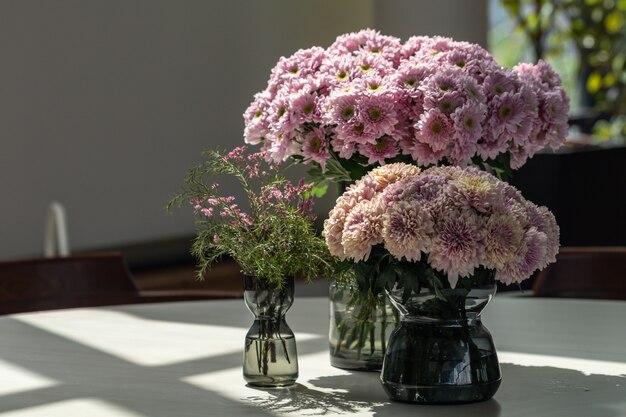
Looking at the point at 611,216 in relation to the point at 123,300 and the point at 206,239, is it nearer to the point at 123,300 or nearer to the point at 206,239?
the point at 123,300

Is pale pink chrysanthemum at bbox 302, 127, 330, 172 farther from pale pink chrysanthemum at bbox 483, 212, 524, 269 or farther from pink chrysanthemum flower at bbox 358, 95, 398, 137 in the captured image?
pale pink chrysanthemum at bbox 483, 212, 524, 269

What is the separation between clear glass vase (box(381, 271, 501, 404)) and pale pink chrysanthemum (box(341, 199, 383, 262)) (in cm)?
10

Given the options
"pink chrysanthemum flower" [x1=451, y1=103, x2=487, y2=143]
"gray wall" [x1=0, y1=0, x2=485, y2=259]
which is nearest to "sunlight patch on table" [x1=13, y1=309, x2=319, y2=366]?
"pink chrysanthemum flower" [x1=451, y1=103, x2=487, y2=143]

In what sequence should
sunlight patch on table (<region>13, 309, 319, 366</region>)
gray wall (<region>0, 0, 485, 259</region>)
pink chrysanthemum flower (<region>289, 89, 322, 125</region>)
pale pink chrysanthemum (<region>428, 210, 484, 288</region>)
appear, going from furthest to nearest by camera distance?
gray wall (<region>0, 0, 485, 259</region>) < sunlight patch on table (<region>13, 309, 319, 366</region>) < pink chrysanthemum flower (<region>289, 89, 322, 125</region>) < pale pink chrysanthemum (<region>428, 210, 484, 288</region>)

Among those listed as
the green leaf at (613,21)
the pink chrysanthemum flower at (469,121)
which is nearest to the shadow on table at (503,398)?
the pink chrysanthemum flower at (469,121)

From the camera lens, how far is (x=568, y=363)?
2164 mm

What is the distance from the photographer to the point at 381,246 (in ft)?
5.82

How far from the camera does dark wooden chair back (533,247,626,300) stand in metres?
3.25

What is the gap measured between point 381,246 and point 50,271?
1.67 meters

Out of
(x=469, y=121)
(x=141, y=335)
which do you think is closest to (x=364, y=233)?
(x=469, y=121)

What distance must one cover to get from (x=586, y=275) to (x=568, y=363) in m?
1.15

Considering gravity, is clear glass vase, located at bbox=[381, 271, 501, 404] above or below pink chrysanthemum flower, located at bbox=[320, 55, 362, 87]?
below

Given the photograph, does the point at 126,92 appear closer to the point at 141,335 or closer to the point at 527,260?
the point at 141,335

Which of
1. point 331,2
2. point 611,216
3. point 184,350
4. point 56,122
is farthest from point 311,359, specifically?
point 331,2
